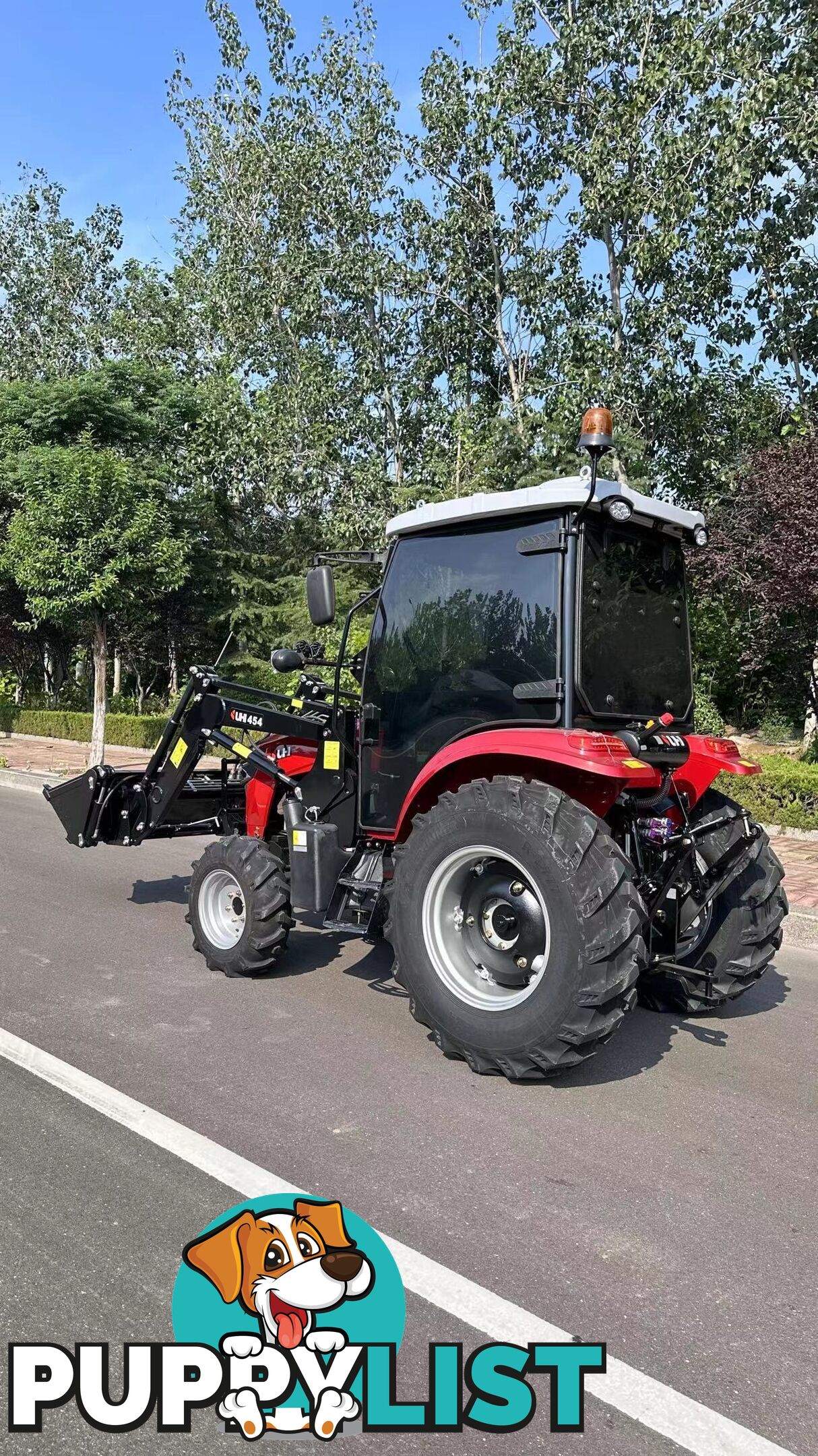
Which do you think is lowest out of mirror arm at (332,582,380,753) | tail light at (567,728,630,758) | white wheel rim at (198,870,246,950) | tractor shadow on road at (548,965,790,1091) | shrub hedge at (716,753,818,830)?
tractor shadow on road at (548,965,790,1091)

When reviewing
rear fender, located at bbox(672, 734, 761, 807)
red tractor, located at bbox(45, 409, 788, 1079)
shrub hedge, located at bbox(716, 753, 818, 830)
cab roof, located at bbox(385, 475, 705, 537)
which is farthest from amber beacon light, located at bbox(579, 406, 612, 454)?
shrub hedge, located at bbox(716, 753, 818, 830)

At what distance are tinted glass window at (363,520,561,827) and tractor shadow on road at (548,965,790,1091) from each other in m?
1.54

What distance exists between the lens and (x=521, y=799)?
4176 mm

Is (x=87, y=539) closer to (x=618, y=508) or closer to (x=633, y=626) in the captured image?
(x=633, y=626)

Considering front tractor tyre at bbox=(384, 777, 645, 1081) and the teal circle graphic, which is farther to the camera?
front tractor tyre at bbox=(384, 777, 645, 1081)

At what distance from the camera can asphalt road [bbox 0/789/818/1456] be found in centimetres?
264

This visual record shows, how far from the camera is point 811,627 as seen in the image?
12.1m

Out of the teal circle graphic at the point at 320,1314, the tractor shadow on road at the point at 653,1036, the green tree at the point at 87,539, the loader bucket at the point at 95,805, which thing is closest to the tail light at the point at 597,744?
the tractor shadow on road at the point at 653,1036

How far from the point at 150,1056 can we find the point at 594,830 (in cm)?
220

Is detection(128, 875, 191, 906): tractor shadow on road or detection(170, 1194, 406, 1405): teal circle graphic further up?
detection(128, 875, 191, 906): tractor shadow on road

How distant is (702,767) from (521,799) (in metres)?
1.33

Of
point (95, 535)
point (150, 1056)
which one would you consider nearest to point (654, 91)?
point (95, 535)

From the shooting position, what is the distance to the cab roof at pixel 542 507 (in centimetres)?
444

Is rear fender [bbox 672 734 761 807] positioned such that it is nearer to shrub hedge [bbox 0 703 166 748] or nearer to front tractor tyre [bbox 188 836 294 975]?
front tractor tyre [bbox 188 836 294 975]
